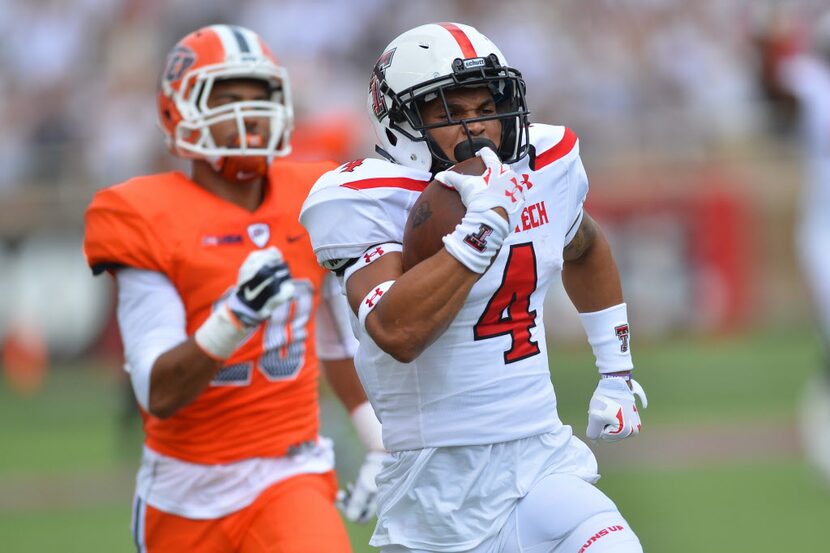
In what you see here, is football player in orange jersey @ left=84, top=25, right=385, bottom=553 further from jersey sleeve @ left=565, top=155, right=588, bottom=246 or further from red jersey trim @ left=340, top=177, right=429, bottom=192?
jersey sleeve @ left=565, top=155, right=588, bottom=246

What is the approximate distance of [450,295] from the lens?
3.21 metres

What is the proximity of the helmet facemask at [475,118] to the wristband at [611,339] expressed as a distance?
24.8 inches

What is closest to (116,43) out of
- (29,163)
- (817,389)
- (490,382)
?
(29,163)

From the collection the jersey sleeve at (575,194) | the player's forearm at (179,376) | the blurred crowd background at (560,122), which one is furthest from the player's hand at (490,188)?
the blurred crowd background at (560,122)

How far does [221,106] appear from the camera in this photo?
14.7 ft

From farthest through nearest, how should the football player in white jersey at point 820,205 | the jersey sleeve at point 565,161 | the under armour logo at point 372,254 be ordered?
the football player in white jersey at point 820,205, the jersey sleeve at point 565,161, the under armour logo at point 372,254

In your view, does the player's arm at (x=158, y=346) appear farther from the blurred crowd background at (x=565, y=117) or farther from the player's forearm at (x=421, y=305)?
the blurred crowd background at (x=565, y=117)

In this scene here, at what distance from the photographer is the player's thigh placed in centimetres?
396

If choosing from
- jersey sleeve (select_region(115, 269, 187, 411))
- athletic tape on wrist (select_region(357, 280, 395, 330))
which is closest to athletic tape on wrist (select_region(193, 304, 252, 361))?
jersey sleeve (select_region(115, 269, 187, 411))

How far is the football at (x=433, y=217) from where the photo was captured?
3.26 meters

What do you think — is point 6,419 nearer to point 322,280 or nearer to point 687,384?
point 687,384

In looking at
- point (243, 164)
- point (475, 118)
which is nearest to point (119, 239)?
point (243, 164)

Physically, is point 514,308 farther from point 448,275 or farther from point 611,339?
point 611,339

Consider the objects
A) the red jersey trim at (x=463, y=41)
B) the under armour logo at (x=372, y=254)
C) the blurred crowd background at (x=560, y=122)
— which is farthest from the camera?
the blurred crowd background at (x=560, y=122)
